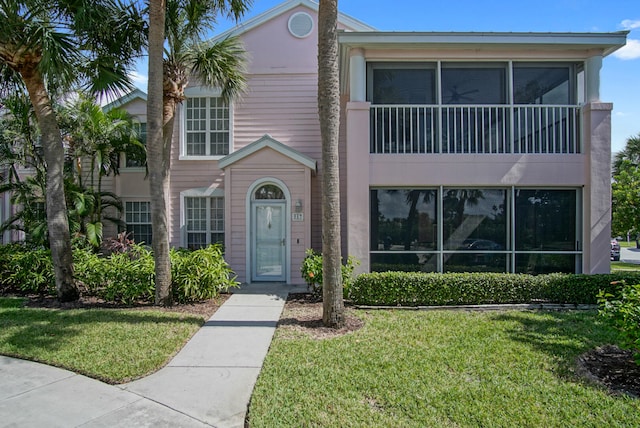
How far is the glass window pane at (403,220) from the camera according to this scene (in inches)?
368

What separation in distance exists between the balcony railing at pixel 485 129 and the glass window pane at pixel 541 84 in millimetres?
299

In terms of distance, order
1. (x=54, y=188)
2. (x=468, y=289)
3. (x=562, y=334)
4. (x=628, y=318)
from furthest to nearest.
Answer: (x=54, y=188)
(x=468, y=289)
(x=562, y=334)
(x=628, y=318)

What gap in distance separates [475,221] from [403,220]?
67.5 inches

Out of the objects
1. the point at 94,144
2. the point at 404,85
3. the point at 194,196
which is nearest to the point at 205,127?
the point at 194,196

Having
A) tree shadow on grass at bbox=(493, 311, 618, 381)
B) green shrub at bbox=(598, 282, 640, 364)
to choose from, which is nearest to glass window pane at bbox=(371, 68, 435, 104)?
tree shadow on grass at bbox=(493, 311, 618, 381)

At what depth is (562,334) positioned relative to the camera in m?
6.43

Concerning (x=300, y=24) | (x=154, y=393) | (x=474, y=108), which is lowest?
(x=154, y=393)

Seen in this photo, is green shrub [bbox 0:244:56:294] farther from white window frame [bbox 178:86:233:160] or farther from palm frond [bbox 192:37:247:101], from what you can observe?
palm frond [bbox 192:37:247:101]

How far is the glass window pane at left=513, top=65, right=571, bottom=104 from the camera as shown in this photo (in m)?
9.55

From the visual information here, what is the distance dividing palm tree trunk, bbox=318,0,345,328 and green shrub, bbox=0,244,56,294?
682 centimetres

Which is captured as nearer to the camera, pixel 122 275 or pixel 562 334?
pixel 562 334

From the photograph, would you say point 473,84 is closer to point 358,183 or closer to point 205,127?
point 358,183

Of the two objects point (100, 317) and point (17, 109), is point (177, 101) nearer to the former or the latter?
point (17, 109)

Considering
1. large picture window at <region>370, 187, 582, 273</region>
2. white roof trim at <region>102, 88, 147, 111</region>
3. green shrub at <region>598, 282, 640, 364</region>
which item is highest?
white roof trim at <region>102, 88, 147, 111</region>
